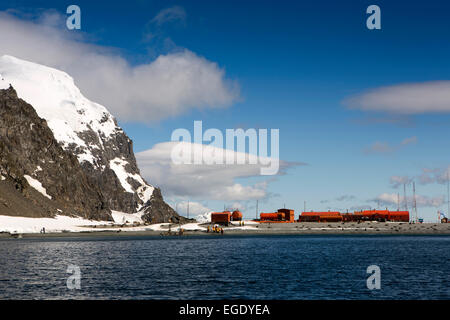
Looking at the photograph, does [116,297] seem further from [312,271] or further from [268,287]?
[312,271]

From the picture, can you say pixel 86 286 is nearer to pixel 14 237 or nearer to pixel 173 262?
pixel 173 262

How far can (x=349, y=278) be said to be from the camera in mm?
60219

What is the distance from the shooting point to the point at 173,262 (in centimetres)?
8281

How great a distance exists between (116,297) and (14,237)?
159315 mm

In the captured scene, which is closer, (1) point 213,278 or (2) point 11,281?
(2) point 11,281
